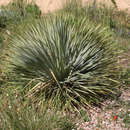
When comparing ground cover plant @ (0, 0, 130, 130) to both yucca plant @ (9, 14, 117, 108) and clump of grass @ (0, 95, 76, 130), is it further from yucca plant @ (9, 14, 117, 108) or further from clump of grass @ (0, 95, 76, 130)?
clump of grass @ (0, 95, 76, 130)

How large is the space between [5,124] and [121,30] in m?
5.32

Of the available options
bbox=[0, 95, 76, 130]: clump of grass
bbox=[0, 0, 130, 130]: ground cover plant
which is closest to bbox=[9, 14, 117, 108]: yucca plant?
bbox=[0, 0, 130, 130]: ground cover plant

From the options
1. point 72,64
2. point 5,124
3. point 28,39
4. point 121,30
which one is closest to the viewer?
point 5,124

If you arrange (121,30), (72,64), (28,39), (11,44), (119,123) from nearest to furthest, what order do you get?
(119,123)
(72,64)
(28,39)
(11,44)
(121,30)

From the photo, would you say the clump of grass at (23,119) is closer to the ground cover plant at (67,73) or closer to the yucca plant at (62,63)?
the ground cover plant at (67,73)

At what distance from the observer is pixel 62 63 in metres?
4.85

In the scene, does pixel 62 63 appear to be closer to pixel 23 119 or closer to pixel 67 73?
pixel 67 73

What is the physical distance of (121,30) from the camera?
8070 millimetres

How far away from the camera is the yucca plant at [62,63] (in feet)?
16.2

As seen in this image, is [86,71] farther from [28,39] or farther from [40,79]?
[28,39]

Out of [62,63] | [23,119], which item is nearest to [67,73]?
[62,63]

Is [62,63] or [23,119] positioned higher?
[62,63]

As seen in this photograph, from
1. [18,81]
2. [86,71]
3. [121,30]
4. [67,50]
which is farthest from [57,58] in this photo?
[121,30]

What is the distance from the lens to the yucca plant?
4.93m
